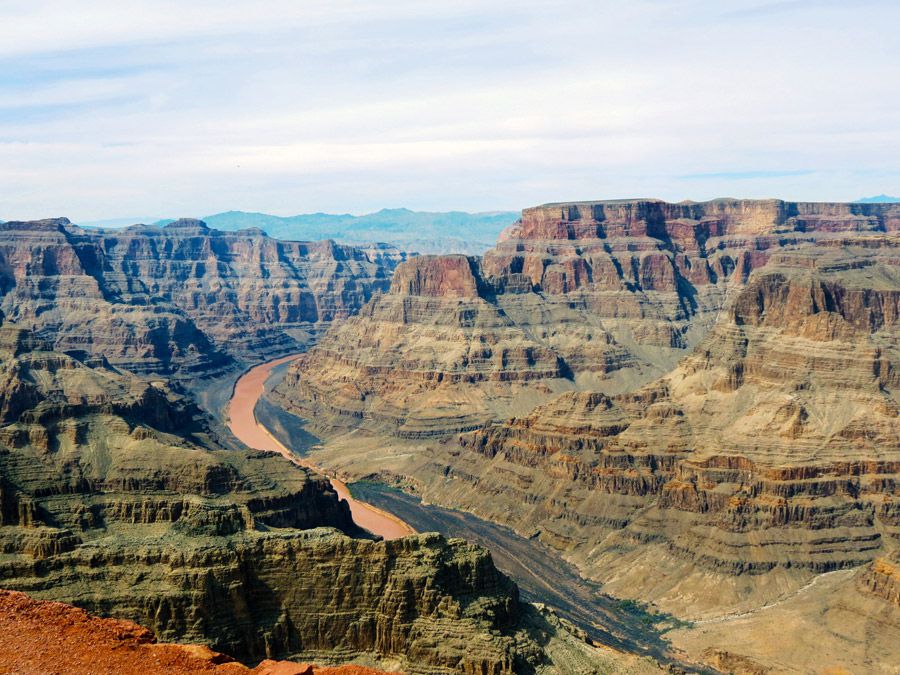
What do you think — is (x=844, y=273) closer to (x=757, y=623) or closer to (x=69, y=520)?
(x=757, y=623)

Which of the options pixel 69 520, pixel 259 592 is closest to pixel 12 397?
pixel 69 520

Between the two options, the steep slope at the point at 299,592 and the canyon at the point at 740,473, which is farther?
the canyon at the point at 740,473

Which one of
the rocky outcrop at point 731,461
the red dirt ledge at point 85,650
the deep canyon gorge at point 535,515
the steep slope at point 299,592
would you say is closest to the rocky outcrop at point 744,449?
the rocky outcrop at point 731,461

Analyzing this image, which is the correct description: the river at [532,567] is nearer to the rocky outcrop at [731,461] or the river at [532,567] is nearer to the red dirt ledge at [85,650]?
the rocky outcrop at [731,461]

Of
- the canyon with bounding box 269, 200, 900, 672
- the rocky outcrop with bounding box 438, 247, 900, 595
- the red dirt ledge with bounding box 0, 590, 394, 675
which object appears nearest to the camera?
the red dirt ledge with bounding box 0, 590, 394, 675

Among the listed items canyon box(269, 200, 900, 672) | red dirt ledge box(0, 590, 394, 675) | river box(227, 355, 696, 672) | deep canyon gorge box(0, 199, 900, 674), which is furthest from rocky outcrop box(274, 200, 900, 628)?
red dirt ledge box(0, 590, 394, 675)

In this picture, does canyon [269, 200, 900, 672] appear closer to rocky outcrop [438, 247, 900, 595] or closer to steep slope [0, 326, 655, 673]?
rocky outcrop [438, 247, 900, 595]

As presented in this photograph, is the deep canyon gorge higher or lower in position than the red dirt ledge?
lower

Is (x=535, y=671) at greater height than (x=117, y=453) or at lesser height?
lesser

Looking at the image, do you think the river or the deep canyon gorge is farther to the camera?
the river
